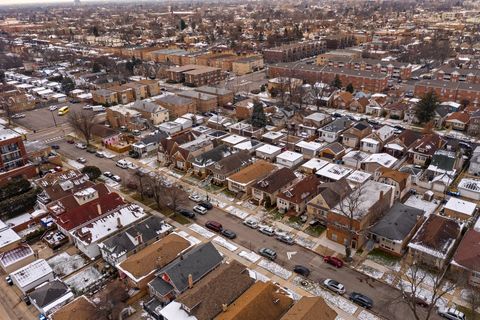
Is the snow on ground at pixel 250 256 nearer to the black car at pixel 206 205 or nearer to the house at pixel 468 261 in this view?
the black car at pixel 206 205

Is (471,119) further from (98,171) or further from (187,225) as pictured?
(98,171)

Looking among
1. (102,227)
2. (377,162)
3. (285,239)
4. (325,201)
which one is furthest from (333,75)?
(102,227)

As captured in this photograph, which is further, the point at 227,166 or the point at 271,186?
the point at 227,166

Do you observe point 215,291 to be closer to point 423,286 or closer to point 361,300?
point 361,300

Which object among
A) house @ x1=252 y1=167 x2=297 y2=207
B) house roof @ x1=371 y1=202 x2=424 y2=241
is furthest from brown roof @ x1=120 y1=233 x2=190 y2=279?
house roof @ x1=371 y1=202 x2=424 y2=241

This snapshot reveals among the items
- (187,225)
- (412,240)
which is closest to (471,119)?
(412,240)


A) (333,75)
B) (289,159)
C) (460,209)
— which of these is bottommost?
(460,209)
